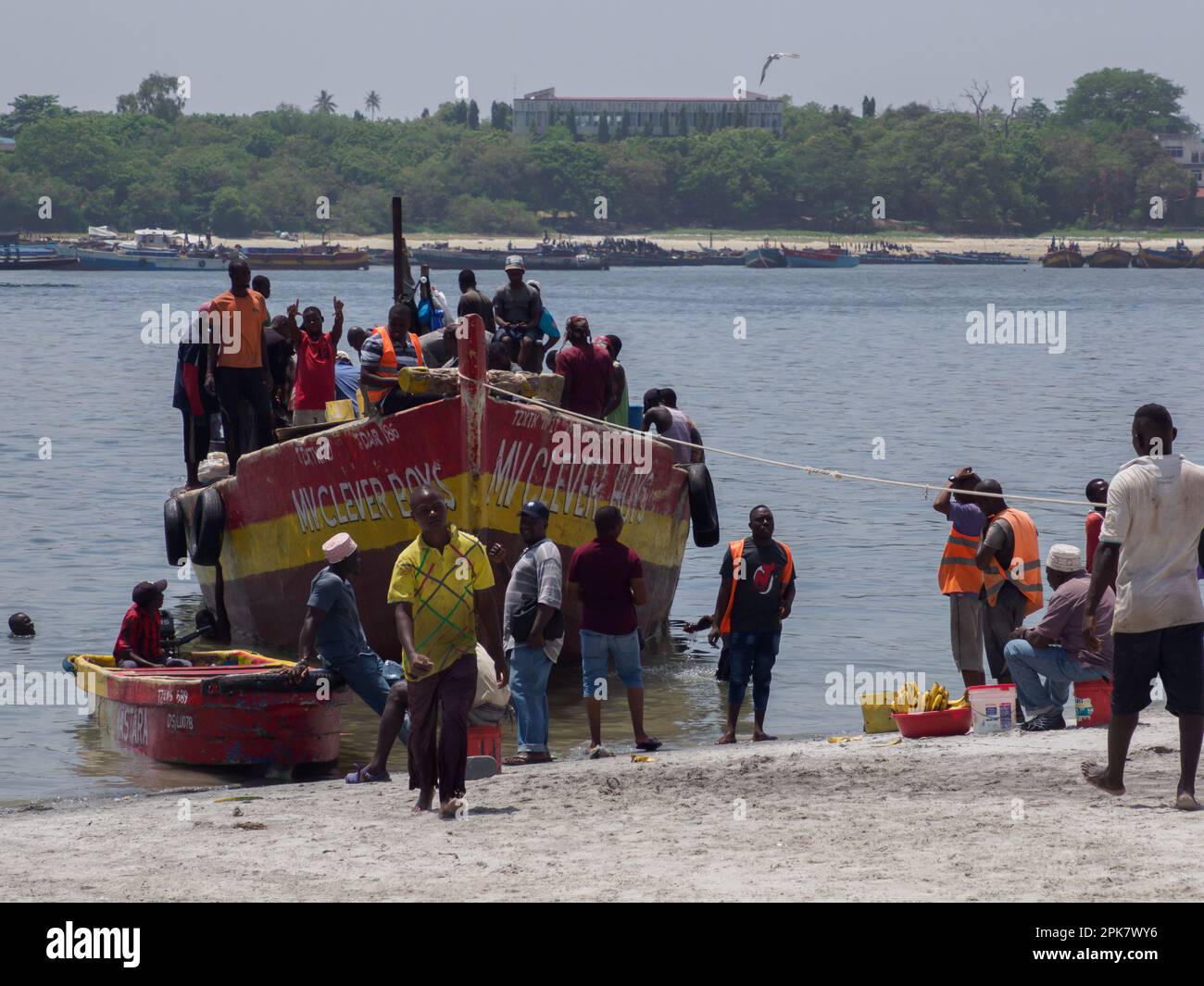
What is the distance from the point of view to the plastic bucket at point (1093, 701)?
37.0 ft

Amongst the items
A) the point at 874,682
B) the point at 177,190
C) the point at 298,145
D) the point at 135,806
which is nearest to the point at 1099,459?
the point at 874,682

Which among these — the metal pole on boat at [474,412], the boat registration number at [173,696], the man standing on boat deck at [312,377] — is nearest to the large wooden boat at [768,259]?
the man standing on boat deck at [312,377]

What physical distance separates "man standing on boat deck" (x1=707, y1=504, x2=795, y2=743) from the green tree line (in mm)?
156894

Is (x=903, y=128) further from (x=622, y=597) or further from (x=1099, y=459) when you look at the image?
(x=622, y=597)

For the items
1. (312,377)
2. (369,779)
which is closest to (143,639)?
(369,779)

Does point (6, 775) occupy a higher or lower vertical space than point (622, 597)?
lower

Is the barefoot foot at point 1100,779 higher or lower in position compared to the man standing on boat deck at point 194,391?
lower

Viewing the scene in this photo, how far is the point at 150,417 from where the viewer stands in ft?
143

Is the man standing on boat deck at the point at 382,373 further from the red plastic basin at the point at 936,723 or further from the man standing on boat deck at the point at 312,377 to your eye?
the red plastic basin at the point at 936,723

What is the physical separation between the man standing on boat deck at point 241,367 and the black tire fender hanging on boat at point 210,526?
274mm

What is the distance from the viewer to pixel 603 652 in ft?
37.6

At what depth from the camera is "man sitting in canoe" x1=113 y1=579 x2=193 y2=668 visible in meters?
13.1

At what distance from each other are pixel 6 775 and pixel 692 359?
5008 centimetres

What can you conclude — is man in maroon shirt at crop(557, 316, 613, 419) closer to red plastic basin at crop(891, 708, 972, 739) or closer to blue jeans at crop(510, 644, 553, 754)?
blue jeans at crop(510, 644, 553, 754)
